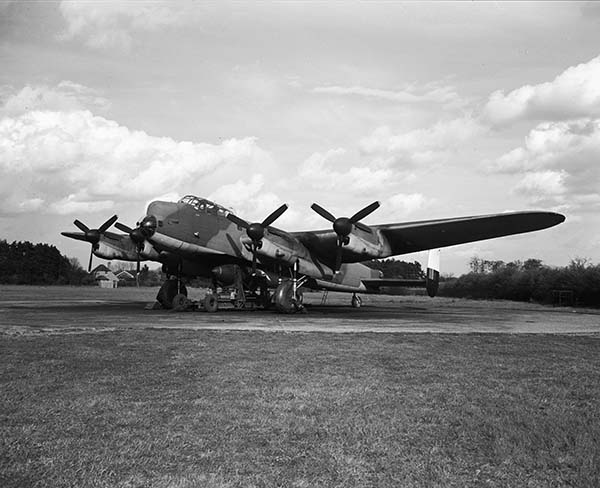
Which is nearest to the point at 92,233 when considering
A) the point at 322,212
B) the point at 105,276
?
the point at 322,212

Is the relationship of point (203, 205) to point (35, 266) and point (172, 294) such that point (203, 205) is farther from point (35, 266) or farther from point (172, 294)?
point (35, 266)

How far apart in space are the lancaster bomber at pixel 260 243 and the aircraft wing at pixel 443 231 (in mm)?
41

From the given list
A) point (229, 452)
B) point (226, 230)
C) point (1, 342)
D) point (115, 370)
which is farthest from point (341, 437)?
point (226, 230)

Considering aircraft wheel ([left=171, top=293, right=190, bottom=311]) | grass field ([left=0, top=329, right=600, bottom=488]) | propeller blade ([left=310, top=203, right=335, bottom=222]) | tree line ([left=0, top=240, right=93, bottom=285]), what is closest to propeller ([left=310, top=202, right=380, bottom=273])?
propeller blade ([left=310, top=203, right=335, bottom=222])

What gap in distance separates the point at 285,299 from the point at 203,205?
18.9 ft

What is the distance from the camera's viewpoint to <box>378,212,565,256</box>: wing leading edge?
23.3 meters

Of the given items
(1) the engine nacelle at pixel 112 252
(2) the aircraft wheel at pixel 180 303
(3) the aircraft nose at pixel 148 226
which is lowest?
(2) the aircraft wheel at pixel 180 303

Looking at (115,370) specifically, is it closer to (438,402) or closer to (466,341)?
(438,402)

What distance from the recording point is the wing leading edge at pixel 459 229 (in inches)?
917

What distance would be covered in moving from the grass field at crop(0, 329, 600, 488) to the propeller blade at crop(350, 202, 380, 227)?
13.1 meters

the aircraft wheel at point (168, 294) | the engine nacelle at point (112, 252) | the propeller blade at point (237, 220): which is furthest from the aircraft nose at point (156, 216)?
the engine nacelle at point (112, 252)

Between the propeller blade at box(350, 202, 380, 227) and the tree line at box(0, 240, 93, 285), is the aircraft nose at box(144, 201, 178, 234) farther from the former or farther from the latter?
the tree line at box(0, 240, 93, 285)

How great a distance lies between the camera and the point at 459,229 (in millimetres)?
25297

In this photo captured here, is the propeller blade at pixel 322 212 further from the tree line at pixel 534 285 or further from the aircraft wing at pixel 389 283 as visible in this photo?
the tree line at pixel 534 285
